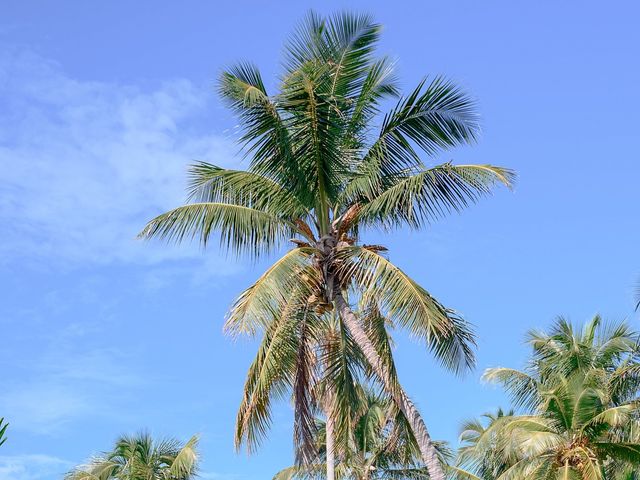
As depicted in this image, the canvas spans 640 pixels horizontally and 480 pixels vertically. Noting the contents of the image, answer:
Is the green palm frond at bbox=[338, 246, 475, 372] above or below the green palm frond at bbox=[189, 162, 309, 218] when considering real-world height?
below

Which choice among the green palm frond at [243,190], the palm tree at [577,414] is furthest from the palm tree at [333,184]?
the palm tree at [577,414]

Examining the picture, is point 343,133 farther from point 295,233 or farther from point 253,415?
point 253,415

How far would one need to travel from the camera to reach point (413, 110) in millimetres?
15094

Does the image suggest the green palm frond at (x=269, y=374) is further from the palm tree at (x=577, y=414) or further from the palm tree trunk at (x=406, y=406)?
the palm tree at (x=577, y=414)

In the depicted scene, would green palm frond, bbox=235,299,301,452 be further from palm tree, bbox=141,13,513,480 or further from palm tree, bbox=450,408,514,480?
palm tree, bbox=450,408,514,480

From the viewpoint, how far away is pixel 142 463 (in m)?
26.3

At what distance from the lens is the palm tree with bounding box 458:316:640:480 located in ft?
72.8

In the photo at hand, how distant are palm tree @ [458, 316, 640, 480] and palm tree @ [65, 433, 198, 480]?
8687mm

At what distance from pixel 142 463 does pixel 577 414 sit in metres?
12.3

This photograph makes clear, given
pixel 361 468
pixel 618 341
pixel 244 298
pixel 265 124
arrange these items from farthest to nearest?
pixel 618 341, pixel 361 468, pixel 265 124, pixel 244 298

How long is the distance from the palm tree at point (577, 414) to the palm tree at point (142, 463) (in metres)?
8.69

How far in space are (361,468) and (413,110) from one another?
1343cm

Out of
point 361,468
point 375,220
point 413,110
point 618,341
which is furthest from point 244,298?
point 618,341

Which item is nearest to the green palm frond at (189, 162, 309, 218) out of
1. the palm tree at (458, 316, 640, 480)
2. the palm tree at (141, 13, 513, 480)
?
the palm tree at (141, 13, 513, 480)
